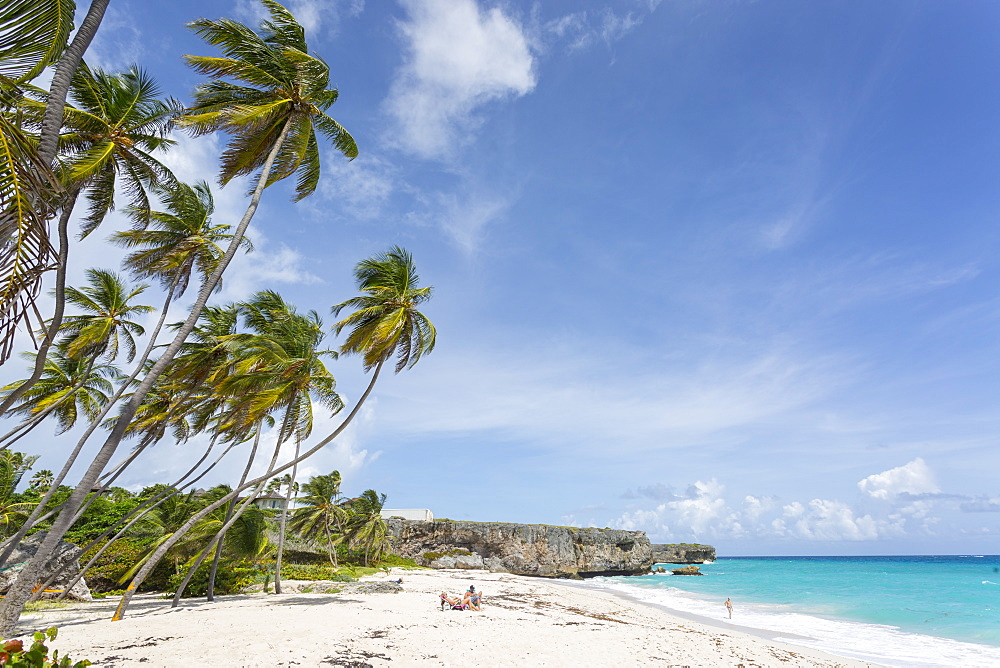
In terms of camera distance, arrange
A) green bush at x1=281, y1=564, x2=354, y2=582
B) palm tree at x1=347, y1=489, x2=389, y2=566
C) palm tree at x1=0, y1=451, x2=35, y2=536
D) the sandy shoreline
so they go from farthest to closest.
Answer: palm tree at x1=347, y1=489, x2=389, y2=566 → green bush at x1=281, y1=564, x2=354, y2=582 → palm tree at x1=0, y1=451, x2=35, y2=536 → the sandy shoreline

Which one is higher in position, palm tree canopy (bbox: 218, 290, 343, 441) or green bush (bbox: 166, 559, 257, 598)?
palm tree canopy (bbox: 218, 290, 343, 441)

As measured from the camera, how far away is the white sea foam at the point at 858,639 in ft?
48.4

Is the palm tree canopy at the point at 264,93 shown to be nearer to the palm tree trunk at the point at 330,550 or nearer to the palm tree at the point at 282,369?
the palm tree at the point at 282,369

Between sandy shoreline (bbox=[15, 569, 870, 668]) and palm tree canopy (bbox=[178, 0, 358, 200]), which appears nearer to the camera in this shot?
sandy shoreline (bbox=[15, 569, 870, 668])

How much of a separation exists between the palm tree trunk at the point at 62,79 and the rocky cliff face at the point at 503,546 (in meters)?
46.8

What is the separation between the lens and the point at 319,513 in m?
32.8

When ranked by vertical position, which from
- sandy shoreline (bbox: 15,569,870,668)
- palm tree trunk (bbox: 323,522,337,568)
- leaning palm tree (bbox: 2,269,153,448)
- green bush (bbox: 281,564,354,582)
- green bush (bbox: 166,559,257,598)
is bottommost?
sandy shoreline (bbox: 15,569,870,668)

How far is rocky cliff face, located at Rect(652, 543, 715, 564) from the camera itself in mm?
81312

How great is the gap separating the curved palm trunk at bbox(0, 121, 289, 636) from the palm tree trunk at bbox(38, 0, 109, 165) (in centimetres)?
455

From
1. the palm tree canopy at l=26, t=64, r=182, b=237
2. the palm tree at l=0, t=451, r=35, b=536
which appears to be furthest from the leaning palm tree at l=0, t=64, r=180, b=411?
the palm tree at l=0, t=451, r=35, b=536

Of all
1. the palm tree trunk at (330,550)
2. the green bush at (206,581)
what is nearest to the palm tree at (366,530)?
the palm tree trunk at (330,550)

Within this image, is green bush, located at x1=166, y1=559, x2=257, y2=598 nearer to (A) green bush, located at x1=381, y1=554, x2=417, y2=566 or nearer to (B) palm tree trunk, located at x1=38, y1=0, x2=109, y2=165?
(B) palm tree trunk, located at x1=38, y1=0, x2=109, y2=165

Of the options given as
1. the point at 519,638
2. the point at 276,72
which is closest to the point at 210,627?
the point at 519,638

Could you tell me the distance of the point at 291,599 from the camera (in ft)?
50.3
